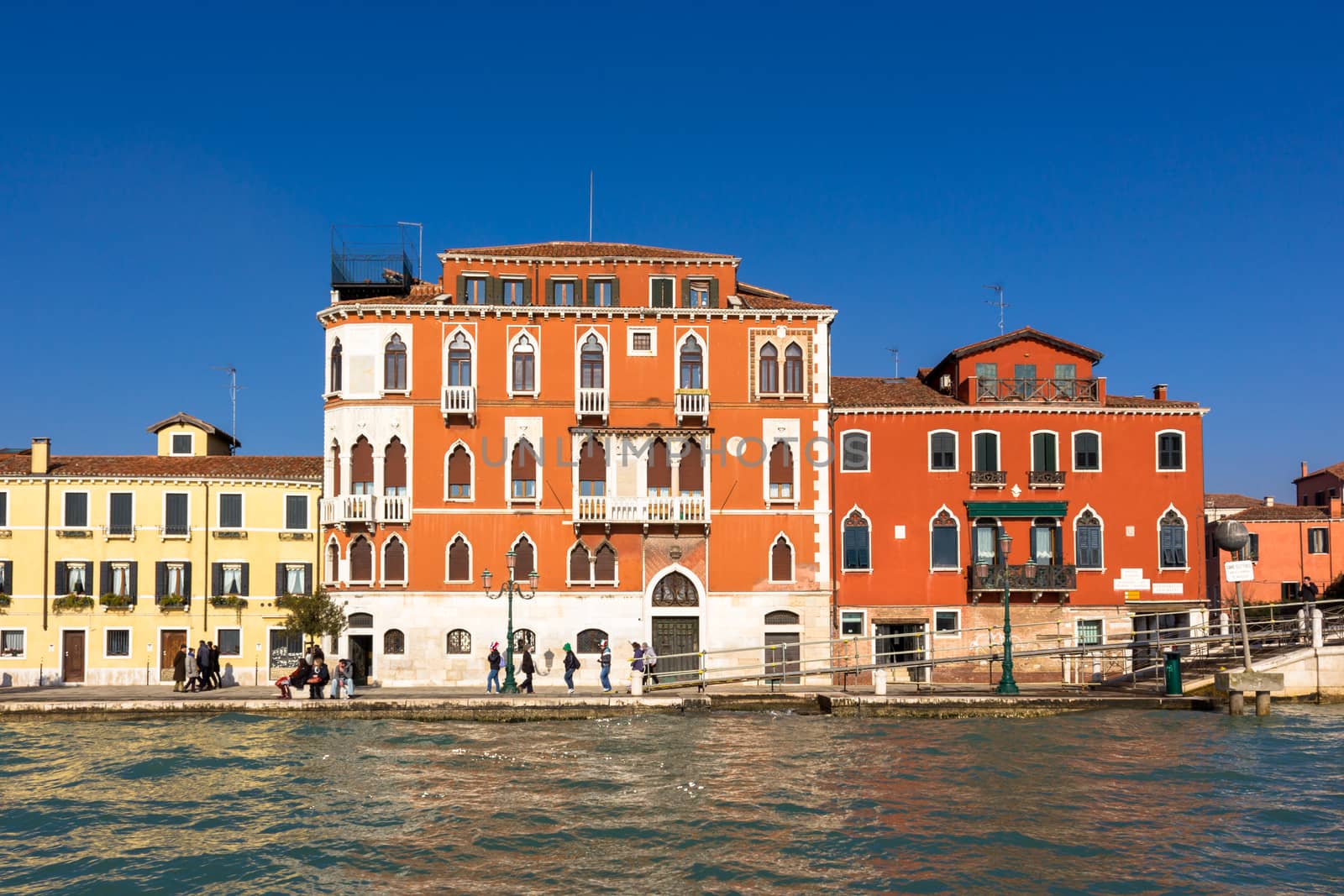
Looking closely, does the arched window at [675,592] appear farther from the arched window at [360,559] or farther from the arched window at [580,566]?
the arched window at [360,559]

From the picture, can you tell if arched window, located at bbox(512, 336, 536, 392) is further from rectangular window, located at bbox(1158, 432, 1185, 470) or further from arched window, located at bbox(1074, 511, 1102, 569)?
rectangular window, located at bbox(1158, 432, 1185, 470)

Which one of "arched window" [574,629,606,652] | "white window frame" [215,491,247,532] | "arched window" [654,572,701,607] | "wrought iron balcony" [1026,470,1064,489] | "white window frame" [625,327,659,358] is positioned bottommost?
"arched window" [574,629,606,652]

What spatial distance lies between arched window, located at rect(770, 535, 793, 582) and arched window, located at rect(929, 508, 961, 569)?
177 inches

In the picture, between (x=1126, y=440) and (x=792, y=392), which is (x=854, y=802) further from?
(x=1126, y=440)

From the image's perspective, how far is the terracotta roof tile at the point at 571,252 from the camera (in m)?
37.2

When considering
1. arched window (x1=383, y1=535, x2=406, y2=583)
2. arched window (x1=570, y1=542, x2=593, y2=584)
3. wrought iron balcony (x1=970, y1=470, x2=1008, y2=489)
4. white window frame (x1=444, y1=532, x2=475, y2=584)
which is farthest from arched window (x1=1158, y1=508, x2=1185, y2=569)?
arched window (x1=383, y1=535, x2=406, y2=583)

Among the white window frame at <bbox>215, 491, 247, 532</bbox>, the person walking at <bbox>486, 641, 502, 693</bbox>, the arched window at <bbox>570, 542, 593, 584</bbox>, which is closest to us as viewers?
the person walking at <bbox>486, 641, 502, 693</bbox>

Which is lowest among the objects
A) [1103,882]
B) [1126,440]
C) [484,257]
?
[1103,882]

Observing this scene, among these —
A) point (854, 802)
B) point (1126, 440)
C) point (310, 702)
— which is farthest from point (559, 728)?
point (1126, 440)

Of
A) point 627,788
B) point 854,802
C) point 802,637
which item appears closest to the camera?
point 854,802

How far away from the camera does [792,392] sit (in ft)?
122

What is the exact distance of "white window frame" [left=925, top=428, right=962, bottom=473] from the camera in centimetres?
3734

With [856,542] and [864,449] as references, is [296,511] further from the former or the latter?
[864,449]

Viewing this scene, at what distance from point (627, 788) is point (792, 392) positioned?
18.0 m
